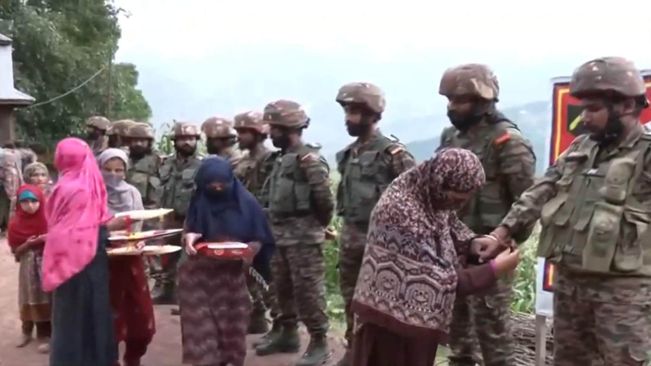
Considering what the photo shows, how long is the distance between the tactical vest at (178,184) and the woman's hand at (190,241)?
215 cm

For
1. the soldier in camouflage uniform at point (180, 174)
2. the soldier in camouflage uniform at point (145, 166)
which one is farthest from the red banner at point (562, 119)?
the soldier in camouflage uniform at point (145, 166)

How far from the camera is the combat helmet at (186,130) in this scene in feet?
25.9

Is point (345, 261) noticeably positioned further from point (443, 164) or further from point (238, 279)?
point (443, 164)

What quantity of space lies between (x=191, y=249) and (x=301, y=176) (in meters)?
1.11

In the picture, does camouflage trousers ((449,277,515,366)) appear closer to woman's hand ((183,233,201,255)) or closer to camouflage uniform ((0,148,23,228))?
woman's hand ((183,233,201,255))

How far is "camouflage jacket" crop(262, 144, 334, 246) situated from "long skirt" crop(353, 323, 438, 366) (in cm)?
240

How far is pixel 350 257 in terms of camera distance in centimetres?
586

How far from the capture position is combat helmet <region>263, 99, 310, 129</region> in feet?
20.7

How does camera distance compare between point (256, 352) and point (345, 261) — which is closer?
point (345, 261)

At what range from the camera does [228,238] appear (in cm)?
560

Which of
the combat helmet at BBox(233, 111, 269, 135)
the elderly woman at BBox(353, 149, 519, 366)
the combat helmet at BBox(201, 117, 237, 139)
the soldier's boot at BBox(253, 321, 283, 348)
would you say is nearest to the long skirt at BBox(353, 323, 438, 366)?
the elderly woman at BBox(353, 149, 519, 366)

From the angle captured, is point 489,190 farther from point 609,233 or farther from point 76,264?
point 76,264

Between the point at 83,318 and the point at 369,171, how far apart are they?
200 cm

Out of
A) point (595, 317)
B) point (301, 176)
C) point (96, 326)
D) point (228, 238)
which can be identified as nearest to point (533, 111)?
point (301, 176)
